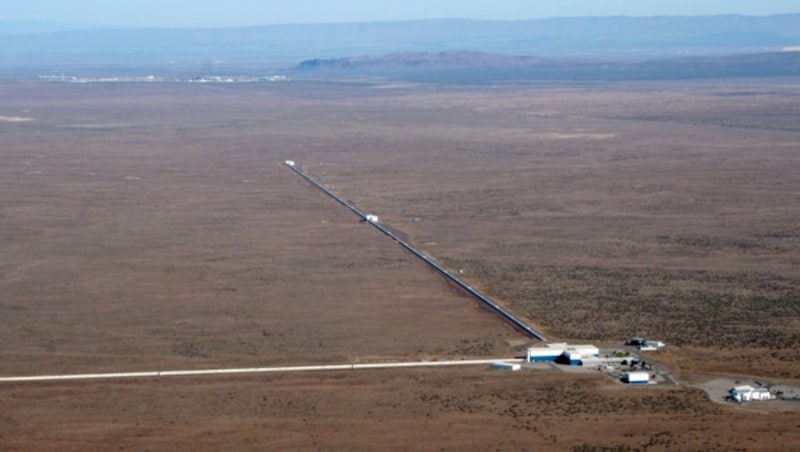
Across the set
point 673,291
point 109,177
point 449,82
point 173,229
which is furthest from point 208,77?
point 673,291

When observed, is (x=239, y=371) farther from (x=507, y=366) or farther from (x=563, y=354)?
(x=563, y=354)

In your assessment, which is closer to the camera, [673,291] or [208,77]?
[673,291]

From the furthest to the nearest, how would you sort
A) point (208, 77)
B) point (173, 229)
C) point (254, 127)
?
point (208, 77), point (254, 127), point (173, 229)

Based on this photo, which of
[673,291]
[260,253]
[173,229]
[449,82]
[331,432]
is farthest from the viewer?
[449,82]

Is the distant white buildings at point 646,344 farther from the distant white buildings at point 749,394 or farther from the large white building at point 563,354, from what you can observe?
the distant white buildings at point 749,394

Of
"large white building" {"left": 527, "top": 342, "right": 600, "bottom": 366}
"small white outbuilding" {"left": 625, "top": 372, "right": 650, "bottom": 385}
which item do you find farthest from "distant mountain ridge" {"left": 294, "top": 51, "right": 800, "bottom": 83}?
"small white outbuilding" {"left": 625, "top": 372, "right": 650, "bottom": 385}

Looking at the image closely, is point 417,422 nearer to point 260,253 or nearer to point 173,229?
point 260,253

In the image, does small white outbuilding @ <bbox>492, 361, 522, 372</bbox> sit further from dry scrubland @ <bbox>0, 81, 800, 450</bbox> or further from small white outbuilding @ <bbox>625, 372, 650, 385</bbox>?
small white outbuilding @ <bbox>625, 372, 650, 385</bbox>
